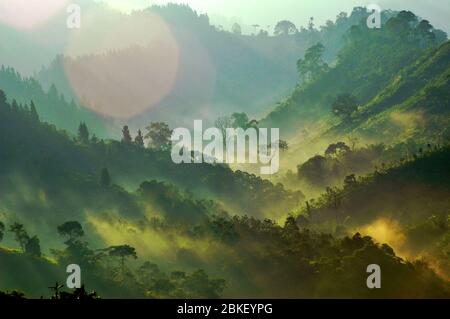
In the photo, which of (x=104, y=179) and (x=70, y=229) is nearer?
(x=70, y=229)

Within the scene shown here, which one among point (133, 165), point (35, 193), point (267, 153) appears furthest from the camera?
point (267, 153)

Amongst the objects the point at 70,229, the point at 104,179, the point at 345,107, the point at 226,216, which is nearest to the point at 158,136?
the point at 104,179

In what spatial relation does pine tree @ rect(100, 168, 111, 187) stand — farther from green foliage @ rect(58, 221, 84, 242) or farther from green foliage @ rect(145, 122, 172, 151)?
green foliage @ rect(145, 122, 172, 151)

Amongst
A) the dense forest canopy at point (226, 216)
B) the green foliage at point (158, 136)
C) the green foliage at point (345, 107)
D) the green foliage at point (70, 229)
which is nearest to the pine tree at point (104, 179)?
the dense forest canopy at point (226, 216)

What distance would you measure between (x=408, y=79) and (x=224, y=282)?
454ft

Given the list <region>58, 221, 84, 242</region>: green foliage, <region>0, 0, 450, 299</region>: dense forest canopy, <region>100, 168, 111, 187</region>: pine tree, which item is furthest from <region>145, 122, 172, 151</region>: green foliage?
<region>58, 221, 84, 242</region>: green foliage

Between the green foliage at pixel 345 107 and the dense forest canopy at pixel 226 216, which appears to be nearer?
the dense forest canopy at pixel 226 216

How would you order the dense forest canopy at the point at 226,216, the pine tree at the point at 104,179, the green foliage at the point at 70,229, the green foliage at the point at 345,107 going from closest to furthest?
the dense forest canopy at the point at 226,216 → the green foliage at the point at 70,229 → the pine tree at the point at 104,179 → the green foliage at the point at 345,107

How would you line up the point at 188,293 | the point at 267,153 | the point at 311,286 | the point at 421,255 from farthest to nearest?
the point at 267,153 → the point at 421,255 → the point at 311,286 → the point at 188,293

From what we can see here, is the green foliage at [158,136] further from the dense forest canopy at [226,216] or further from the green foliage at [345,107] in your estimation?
the green foliage at [345,107]

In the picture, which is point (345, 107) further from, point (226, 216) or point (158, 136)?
point (226, 216)

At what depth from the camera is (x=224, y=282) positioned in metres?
85.1
